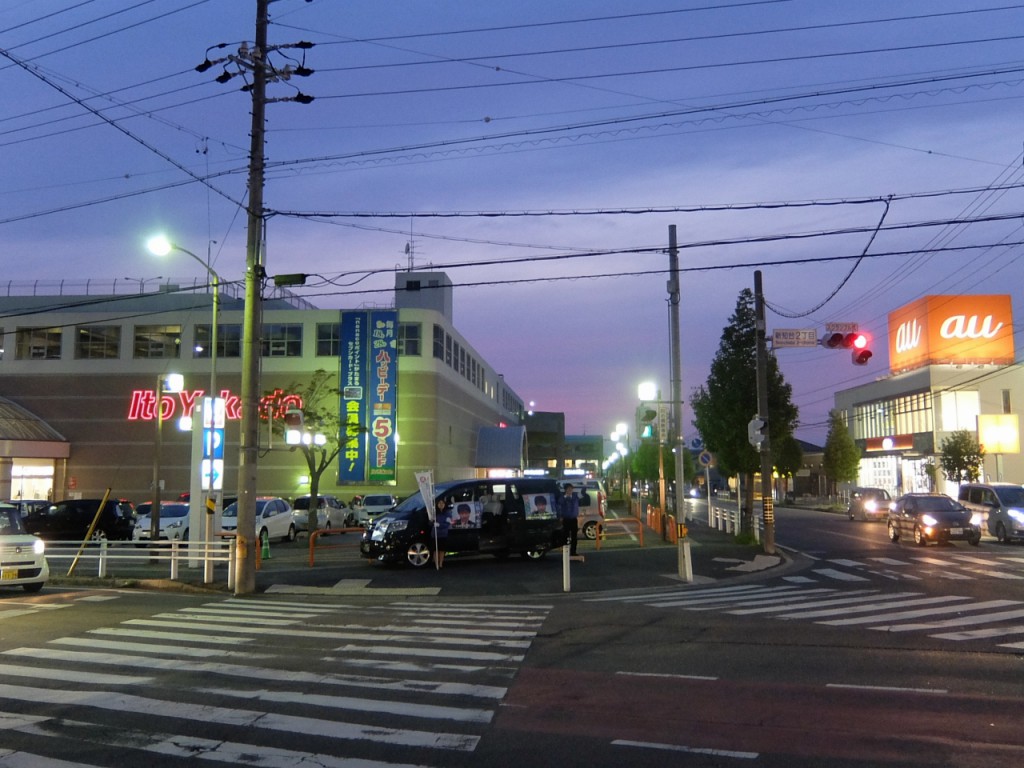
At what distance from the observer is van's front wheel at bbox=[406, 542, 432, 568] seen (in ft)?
66.7

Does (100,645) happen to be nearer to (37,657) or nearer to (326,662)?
(37,657)

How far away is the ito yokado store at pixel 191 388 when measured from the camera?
51938 mm

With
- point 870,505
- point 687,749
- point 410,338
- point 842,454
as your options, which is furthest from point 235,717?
point 842,454

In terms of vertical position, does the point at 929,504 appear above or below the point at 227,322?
below

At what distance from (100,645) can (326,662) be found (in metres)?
Answer: 3.41

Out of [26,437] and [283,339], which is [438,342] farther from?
[26,437]

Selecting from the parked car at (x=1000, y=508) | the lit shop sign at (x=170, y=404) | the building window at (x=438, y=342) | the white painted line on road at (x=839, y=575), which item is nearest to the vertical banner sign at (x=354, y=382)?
the building window at (x=438, y=342)

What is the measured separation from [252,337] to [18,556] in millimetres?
6056

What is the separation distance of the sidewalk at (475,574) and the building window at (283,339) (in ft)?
97.5

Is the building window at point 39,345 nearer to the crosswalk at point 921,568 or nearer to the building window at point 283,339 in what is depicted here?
the building window at point 283,339

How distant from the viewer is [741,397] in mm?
32000

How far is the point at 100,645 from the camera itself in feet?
37.5

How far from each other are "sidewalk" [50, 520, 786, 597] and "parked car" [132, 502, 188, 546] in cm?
515

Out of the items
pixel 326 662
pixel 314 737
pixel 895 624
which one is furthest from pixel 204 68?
pixel 895 624
